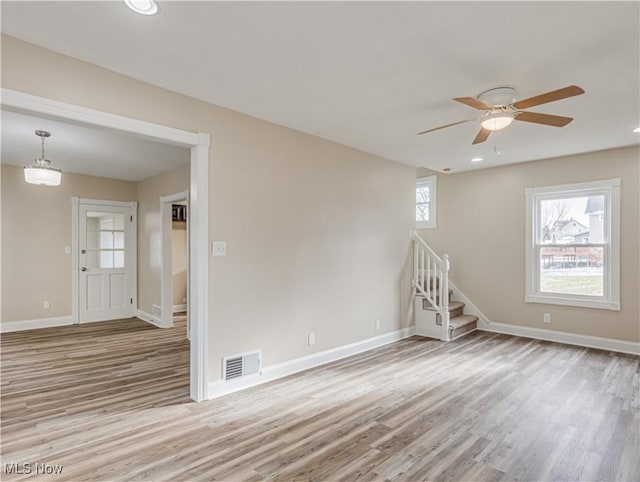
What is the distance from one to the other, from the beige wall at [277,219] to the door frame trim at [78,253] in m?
4.56

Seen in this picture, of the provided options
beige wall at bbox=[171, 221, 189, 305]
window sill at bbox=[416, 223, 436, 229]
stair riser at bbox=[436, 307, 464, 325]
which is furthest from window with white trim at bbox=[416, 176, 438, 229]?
beige wall at bbox=[171, 221, 189, 305]

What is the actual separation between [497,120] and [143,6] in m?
2.59

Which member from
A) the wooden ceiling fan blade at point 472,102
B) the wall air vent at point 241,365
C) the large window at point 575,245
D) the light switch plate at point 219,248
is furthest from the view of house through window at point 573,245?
the light switch plate at point 219,248

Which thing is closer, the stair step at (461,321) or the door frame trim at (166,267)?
the stair step at (461,321)

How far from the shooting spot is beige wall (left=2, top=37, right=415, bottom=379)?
8.75ft

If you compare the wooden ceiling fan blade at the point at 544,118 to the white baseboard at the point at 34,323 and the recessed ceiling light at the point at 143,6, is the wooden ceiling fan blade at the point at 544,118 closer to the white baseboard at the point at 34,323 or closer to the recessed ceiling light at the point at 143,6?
the recessed ceiling light at the point at 143,6

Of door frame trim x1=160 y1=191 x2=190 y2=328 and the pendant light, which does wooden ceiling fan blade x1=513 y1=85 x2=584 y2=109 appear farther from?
door frame trim x1=160 y1=191 x2=190 y2=328

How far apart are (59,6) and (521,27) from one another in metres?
2.63

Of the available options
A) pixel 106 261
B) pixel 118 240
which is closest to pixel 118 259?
pixel 106 261

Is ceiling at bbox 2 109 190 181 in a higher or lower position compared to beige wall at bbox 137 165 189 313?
higher

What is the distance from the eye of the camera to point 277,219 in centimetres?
377

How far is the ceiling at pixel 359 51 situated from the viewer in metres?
1.98

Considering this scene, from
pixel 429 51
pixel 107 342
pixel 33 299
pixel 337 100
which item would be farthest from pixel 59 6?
pixel 33 299
